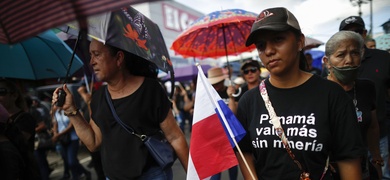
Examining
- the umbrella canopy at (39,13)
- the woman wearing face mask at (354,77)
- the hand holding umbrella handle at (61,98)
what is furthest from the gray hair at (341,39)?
the hand holding umbrella handle at (61,98)

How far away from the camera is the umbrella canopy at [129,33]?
68.6 inches

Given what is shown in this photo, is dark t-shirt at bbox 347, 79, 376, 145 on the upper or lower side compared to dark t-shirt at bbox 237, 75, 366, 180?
lower

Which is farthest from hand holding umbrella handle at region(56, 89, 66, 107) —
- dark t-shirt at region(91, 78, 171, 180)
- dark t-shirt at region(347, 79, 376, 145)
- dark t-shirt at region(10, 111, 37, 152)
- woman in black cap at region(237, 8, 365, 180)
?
dark t-shirt at region(347, 79, 376, 145)

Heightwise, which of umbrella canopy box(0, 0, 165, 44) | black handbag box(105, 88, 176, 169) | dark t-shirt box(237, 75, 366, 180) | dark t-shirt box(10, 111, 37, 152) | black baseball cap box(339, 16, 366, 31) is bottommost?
dark t-shirt box(10, 111, 37, 152)

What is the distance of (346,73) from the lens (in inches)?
86.0

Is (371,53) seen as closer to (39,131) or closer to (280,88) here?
(280,88)

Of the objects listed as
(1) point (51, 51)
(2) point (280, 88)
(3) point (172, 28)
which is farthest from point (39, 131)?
(3) point (172, 28)

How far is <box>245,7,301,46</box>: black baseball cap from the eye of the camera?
1.54 meters

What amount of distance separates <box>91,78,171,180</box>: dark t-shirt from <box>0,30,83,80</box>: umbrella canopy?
63.3 inches

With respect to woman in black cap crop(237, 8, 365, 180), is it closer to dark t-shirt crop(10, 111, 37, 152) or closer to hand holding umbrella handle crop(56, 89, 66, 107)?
hand holding umbrella handle crop(56, 89, 66, 107)

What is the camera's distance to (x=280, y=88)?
1.69m

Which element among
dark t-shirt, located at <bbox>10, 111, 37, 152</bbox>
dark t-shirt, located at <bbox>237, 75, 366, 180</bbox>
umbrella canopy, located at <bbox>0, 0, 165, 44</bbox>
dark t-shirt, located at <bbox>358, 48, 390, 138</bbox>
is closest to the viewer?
umbrella canopy, located at <bbox>0, 0, 165, 44</bbox>

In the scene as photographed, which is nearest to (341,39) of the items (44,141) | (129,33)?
(129,33)

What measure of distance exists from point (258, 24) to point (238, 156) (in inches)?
35.4
